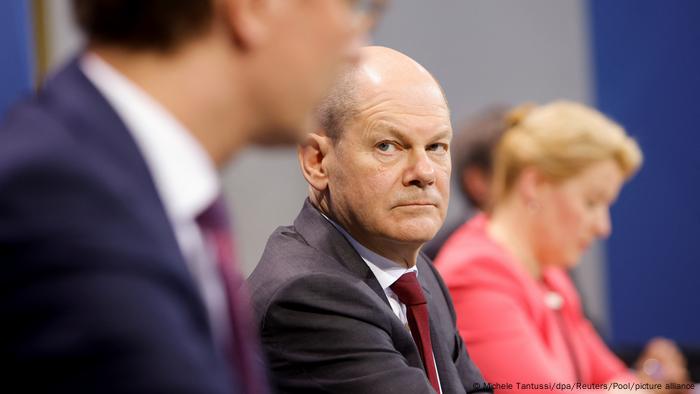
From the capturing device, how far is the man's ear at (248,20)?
0.83 meters

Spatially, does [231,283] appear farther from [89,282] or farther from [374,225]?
[374,225]

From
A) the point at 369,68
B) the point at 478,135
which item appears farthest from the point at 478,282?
the point at 478,135

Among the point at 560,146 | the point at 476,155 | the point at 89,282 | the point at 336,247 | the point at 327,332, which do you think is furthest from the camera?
the point at 476,155

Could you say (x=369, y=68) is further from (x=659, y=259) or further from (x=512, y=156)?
Answer: (x=659, y=259)

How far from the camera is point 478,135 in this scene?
340 cm

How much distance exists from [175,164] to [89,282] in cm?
16

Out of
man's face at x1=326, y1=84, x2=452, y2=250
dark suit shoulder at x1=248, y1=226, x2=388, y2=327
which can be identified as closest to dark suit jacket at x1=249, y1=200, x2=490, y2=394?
dark suit shoulder at x1=248, y1=226, x2=388, y2=327

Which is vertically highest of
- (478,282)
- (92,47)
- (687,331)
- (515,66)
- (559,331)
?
(515,66)

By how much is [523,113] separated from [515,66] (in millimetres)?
1930

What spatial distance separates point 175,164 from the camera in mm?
799

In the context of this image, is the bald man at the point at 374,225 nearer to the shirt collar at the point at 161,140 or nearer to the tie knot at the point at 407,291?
the tie knot at the point at 407,291

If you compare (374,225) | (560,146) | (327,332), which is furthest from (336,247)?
(560,146)

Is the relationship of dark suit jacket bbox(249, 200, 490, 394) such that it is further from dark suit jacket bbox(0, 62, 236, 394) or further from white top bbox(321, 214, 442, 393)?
dark suit jacket bbox(0, 62, 236, 394)

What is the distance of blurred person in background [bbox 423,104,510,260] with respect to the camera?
3.36 meters
